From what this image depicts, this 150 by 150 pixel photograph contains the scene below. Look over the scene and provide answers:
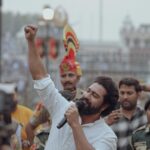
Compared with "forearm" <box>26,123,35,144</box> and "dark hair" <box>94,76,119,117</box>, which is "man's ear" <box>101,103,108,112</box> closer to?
"dark hair" <box>94,76,119,117</box>

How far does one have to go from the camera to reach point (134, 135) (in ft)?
21.6

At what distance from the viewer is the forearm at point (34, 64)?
5.38m

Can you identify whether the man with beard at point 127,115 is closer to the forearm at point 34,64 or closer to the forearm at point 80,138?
the forearm at point 34,64

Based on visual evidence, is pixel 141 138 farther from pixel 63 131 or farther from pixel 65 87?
pixel 63 131

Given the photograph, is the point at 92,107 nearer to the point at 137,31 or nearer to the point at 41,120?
the point at 41,120

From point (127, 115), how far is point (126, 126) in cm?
15

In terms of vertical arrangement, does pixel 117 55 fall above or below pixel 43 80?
Answer: below

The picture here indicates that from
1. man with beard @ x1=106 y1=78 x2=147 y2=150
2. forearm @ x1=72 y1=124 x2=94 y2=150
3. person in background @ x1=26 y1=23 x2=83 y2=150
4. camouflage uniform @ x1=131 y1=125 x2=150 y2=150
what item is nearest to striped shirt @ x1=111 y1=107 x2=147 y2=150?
man with beard @ x1=106 y1=78 x2=147 y2=150

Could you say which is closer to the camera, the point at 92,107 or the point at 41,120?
the point at 92,107

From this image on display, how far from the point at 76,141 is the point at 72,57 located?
1563 mm

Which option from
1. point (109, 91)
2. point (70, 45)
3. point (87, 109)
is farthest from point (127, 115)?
point (87, 109)

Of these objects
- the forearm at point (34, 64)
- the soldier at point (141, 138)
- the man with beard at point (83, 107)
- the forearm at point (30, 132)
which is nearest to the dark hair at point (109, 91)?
the man with beard at point (83, 107)

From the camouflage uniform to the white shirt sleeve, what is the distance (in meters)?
1.34

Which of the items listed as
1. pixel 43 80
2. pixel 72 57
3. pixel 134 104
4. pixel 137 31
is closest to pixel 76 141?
pixel 43 80
